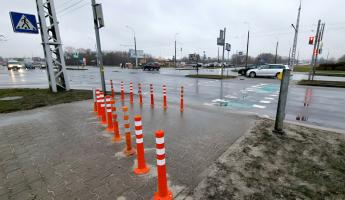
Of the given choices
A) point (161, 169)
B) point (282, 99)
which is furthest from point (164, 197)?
point (282, 99)

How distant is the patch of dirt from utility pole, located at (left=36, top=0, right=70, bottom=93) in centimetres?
1135

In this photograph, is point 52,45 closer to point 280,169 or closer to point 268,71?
point 280,169

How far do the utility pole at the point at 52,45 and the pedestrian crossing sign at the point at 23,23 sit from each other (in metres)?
0.73

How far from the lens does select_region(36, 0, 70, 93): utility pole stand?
34.5 ft

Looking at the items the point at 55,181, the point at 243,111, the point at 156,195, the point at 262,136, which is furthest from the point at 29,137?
the point at 243,111

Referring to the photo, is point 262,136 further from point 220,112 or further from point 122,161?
point 122,161

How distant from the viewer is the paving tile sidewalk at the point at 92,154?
2.95 meters

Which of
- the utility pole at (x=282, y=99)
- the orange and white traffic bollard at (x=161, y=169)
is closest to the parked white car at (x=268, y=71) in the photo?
the utility pole at (x=282, y=99)

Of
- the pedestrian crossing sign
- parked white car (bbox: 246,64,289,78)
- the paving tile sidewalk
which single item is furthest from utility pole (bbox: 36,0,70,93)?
parked white car (bbox: 246,64,289,78)

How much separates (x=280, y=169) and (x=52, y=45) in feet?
43.0

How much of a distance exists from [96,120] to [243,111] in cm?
563

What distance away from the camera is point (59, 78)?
477 inches

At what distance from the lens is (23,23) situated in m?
9.30

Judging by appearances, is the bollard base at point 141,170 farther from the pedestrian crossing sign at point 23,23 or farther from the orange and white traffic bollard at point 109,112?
the pedestrian crossing sign at point 23,23
